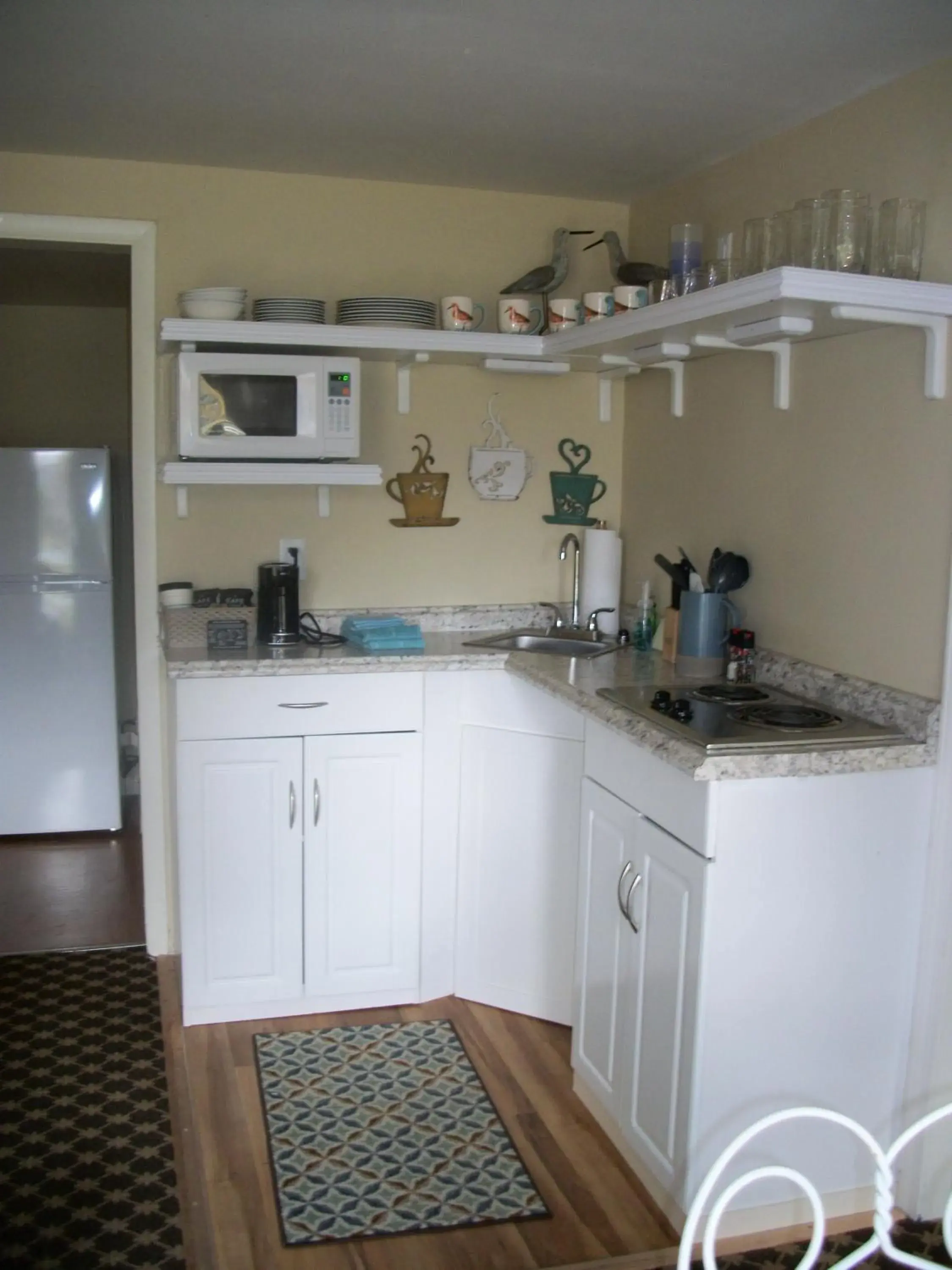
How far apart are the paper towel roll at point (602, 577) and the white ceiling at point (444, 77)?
976mm

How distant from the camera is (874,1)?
1.88 m

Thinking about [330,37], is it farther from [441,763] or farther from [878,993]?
[878,993]

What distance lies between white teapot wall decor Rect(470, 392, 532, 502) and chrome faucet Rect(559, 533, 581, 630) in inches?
8.9

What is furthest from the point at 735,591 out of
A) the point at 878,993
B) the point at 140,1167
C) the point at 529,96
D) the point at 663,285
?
the point at 140,1167

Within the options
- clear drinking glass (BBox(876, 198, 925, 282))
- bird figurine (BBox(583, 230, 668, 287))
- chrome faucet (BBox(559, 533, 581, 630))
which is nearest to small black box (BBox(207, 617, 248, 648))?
chrome faucet (BBox(559, 533, 581, 630))

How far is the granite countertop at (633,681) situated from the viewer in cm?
199

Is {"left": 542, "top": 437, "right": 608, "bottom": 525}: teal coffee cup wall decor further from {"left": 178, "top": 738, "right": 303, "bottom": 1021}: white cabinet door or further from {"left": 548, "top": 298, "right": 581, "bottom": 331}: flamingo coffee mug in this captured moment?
{"left": 178, "top": 738, "right": 303, "bottom": 1021}: white cabinet door

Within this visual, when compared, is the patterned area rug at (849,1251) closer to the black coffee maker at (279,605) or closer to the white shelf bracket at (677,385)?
the black coffee maker at (279,605)

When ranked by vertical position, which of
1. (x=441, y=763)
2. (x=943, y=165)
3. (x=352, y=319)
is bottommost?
(x=441, y=763)

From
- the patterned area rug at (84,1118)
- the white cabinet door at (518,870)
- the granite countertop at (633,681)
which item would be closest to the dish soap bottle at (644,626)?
the granite countertop at (633,681)

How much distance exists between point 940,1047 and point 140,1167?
1.58 meters

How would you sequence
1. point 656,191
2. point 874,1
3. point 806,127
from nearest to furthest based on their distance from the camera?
1. point 874,1
2. point 806,127
3. point 656,191

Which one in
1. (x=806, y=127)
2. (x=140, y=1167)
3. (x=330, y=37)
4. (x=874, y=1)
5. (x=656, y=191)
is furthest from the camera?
(x=656, y=191)

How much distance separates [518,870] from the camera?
2945 mm
